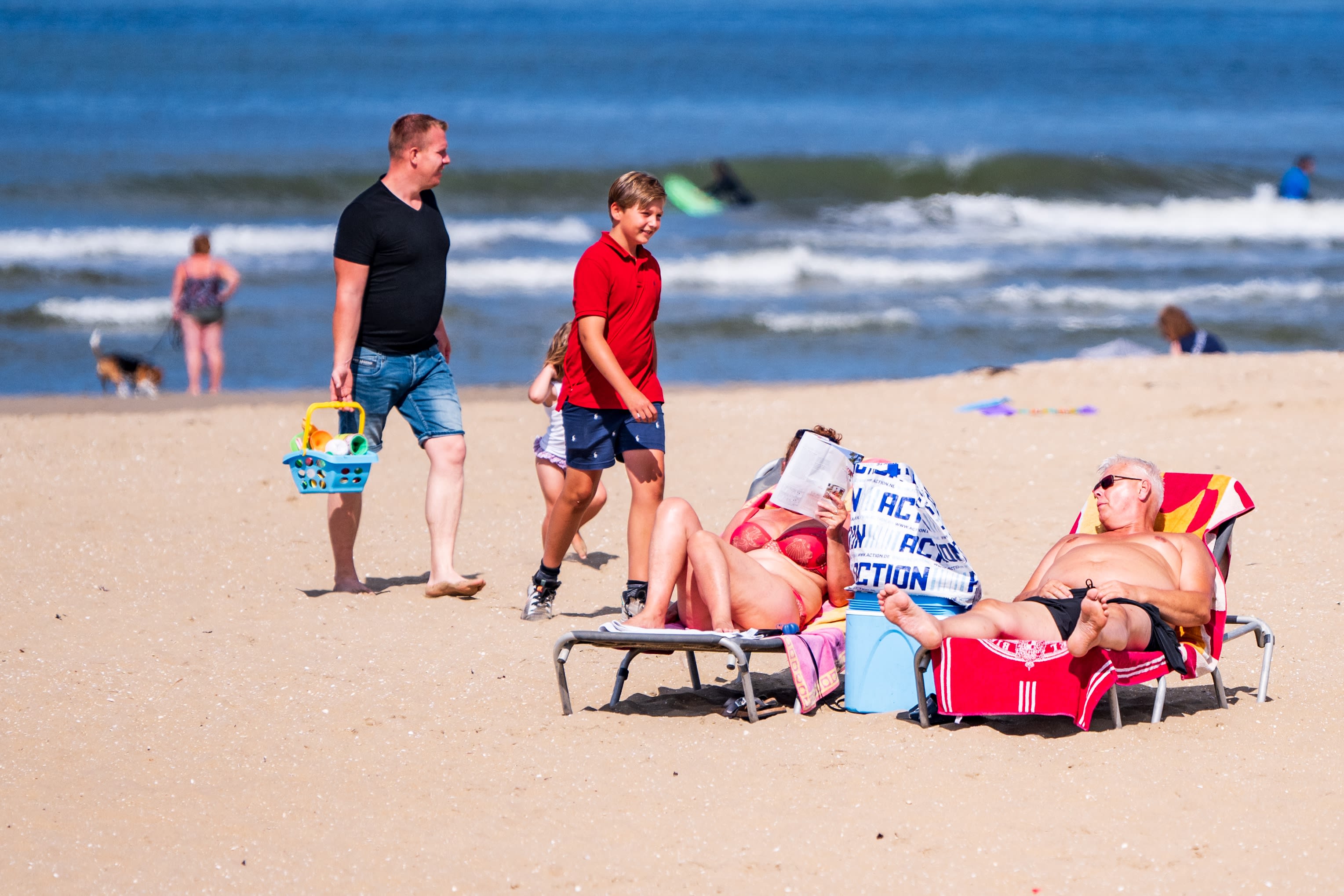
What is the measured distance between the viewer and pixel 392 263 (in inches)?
223

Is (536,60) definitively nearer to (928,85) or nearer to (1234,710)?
(928,85)

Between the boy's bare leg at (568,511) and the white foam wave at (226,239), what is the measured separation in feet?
50.4

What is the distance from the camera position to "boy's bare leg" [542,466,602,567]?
5.28m

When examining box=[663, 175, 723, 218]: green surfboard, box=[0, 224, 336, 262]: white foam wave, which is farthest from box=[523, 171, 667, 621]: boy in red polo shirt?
box=[663, 175, 723, 218]: green surfboard

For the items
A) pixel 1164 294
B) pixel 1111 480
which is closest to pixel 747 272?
pixel 1164 294

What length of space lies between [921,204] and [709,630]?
21412mm

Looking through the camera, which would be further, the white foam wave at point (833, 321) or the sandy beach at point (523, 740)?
the white foam wave at point (833, 321)

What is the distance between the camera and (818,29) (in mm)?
60812

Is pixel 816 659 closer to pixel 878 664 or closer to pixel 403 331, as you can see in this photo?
pixel 878 664

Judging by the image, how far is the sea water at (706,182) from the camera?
1549cm

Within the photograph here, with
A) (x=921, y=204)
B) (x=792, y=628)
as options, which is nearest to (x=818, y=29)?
(x=921, y=204)

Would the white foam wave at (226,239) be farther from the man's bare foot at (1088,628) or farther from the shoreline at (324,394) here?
the man's bare foot at (1088,628)

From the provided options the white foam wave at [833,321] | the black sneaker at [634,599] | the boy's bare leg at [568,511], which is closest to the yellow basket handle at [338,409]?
the boy's bare leg at [568,511]

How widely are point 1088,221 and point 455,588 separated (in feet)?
65.3
